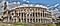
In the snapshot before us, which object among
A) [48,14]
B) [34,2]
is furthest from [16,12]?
[48,14]

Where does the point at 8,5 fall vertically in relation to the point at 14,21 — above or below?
above

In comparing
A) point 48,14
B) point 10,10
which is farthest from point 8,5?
point 48,14

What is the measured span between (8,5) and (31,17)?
250mm

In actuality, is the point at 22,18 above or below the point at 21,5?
below

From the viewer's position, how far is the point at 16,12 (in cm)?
82

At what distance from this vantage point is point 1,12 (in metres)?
0.81

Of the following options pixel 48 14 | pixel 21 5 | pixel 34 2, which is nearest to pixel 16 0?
pixel 21 5

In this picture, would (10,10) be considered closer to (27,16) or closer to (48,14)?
(27,16)

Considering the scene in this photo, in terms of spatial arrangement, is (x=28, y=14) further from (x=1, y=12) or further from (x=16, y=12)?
(x=1, y=12)

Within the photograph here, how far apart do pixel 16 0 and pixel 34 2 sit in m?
0.17

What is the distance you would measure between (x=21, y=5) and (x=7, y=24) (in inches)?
9.1

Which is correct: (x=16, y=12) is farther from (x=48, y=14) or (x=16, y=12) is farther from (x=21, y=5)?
(x=48, y=14)

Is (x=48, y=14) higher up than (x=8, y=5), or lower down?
lower down

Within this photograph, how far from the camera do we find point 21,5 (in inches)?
32.0
